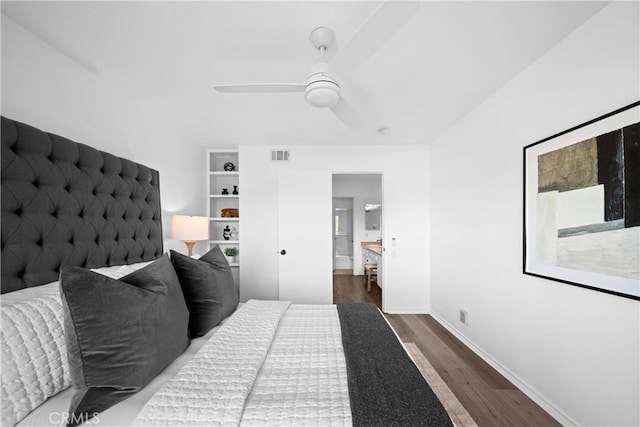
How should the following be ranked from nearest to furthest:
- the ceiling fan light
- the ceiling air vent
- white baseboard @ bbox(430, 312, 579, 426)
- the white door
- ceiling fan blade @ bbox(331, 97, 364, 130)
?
the ceiling fan light < white baseboard @ bbox(430, 312, 579, 426) < ceiling fan blade @ bbox(331, 97, 364, 130) < the white door < the ceiling air vent

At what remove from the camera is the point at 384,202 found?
12.2 feet

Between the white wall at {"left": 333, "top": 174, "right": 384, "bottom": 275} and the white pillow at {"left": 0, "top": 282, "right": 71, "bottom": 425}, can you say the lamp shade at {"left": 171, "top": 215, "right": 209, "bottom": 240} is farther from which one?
the white wall at {"left": 333, "top": 174, "right": 384, "bottom": 275}

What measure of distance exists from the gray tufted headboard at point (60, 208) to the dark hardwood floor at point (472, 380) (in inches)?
102

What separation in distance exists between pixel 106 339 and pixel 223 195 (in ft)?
9.78

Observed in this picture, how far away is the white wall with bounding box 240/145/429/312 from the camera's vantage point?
3.68 metres

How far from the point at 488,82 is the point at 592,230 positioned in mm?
1320

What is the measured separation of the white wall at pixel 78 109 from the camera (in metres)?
1.35

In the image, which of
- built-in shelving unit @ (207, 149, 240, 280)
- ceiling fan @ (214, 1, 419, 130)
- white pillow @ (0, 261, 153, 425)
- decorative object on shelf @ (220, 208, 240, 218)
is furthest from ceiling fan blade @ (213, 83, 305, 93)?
decorative object on shelf @ (220, 208, 240, 218)

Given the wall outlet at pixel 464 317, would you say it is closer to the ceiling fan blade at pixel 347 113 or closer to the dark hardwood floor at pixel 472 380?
the dark hardwood floor at pixel 472 380

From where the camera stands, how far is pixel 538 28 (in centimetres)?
151

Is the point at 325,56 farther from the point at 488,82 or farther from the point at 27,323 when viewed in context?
the point at 27,323

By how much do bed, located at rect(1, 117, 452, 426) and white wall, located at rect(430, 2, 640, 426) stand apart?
113 cm

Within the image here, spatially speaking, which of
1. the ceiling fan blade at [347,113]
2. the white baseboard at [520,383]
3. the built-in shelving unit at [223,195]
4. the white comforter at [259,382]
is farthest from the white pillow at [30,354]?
the built-in shelving unit at [223,195]

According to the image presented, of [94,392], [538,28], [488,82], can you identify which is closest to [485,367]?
[488,82]
